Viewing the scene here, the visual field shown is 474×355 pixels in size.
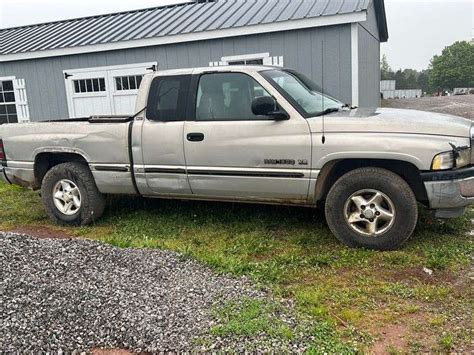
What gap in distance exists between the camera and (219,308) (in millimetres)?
3396

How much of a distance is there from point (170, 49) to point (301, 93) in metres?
6.92

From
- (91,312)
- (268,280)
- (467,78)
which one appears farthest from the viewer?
(467,78)

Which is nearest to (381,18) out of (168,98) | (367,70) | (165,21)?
(367,70)

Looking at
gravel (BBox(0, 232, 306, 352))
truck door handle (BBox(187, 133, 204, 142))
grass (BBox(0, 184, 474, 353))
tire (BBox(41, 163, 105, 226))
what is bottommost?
grass (BBox(0, 184, 474, 353))

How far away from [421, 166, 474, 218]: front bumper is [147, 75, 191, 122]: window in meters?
2.74

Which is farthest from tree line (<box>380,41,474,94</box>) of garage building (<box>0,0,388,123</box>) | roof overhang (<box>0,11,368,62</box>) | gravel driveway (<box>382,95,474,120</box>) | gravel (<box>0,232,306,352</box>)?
gravel (<box>0,232,306,352</box>)

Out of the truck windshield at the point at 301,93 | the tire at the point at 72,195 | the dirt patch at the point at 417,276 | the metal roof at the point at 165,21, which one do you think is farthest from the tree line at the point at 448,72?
the dirt patch at the point at 417,276

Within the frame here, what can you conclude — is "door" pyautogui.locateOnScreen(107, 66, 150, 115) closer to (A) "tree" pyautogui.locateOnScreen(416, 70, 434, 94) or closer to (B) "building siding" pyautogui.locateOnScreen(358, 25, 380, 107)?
(B) "building siding" pyautogui.locateOnScreen(358, 25, 380, 107)

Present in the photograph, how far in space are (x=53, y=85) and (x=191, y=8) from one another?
14.4 feet

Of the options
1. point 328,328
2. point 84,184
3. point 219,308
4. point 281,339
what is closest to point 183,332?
point 219,308

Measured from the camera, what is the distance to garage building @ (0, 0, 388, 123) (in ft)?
32.8

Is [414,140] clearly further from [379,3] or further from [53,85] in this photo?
[379,3]

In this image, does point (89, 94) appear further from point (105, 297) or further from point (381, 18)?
point (381, 18)

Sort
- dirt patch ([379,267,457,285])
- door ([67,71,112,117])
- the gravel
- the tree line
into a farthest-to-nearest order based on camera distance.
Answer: the tree line → door ([67,71,112,117]) → dirt patch ([379,267,457,285]) → the gravel
